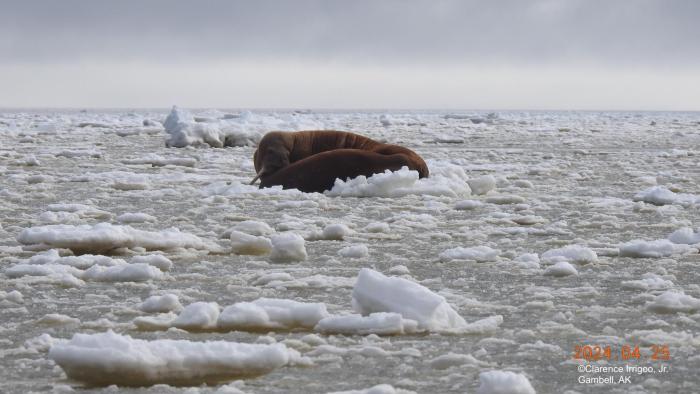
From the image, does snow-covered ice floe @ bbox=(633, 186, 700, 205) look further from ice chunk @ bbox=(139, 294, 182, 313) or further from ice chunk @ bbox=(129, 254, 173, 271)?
ice chunk @ bbox=(139, 294, 182, 313)

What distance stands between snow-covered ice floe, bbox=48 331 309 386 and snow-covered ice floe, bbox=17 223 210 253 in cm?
196

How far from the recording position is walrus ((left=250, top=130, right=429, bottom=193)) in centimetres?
753

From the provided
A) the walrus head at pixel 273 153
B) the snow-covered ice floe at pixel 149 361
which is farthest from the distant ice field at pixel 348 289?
the walrus head at pixel 273 153

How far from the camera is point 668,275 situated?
3.82 meters

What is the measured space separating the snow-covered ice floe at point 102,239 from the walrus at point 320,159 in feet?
9.59

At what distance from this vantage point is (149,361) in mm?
2271

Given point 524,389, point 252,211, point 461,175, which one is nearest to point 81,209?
point 252,211

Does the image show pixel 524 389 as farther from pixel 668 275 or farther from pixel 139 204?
pixel 139 204

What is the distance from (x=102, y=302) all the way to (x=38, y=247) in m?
1.24

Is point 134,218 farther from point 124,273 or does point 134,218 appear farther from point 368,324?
point 368,324

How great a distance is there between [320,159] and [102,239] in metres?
3.43

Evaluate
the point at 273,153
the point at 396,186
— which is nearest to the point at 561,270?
the point at 396,186

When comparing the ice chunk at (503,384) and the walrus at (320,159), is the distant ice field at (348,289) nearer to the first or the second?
the ice chunk at (503,384)

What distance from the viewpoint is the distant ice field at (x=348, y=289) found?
7.72ft
